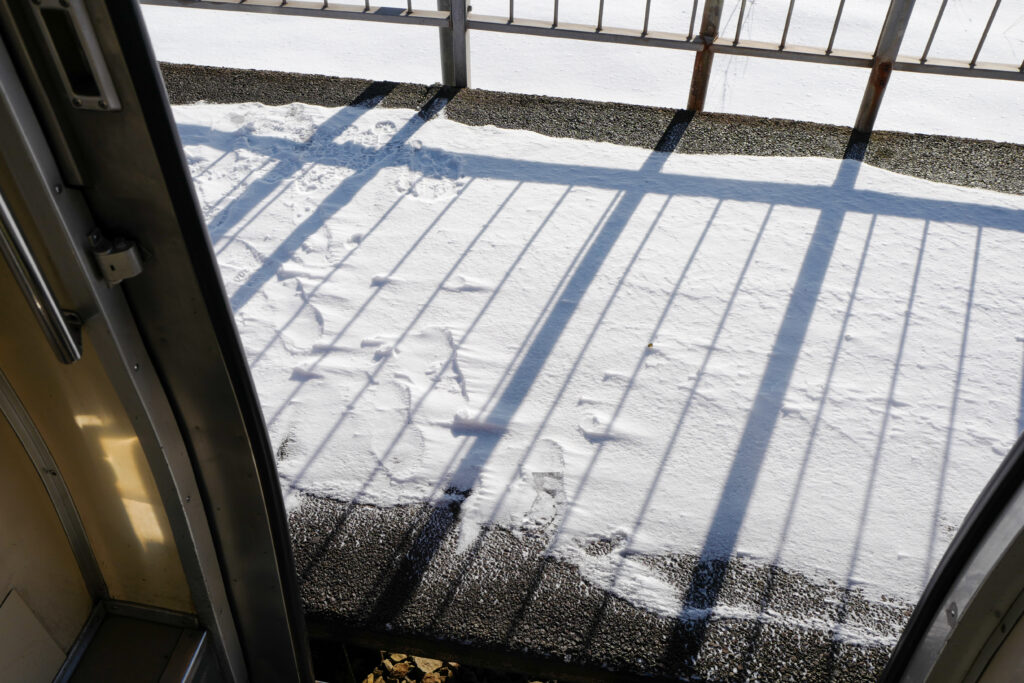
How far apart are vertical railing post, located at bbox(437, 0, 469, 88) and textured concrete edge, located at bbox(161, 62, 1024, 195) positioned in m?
0.10

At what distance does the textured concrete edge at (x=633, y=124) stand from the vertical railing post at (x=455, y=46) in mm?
96

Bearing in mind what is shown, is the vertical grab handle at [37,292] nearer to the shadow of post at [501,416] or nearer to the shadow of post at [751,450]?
the shadow of post at [501,416]

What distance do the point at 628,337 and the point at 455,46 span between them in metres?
2.12

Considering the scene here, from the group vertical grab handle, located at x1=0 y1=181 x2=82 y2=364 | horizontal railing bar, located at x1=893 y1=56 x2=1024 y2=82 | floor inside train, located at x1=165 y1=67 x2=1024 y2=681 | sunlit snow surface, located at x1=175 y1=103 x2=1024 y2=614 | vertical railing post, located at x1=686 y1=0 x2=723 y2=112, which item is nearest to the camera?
vertical grab handle, located at x1=0 y1=181 x2=82 y2=364

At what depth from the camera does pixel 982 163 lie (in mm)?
3465

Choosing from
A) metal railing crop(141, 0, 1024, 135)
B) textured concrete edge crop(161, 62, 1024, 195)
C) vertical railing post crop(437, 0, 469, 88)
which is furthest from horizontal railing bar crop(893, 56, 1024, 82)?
vertical railing post crop(437, 0, 469, 88)

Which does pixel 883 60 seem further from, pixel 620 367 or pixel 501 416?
pixel 501 416

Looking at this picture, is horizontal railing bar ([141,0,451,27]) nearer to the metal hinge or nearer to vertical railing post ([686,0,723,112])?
vertical railing post ([686,0,723,112])

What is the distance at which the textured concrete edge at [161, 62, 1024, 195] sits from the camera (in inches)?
136

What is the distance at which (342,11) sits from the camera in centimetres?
388

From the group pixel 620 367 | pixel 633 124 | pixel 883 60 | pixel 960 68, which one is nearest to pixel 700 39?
pixel 633 124

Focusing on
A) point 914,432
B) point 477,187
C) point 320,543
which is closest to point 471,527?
point 320,543

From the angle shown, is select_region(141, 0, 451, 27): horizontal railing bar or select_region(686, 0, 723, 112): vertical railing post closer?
select_region(686, 0, 723, 112): vertical railing post

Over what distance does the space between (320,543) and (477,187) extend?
71.7 inches
